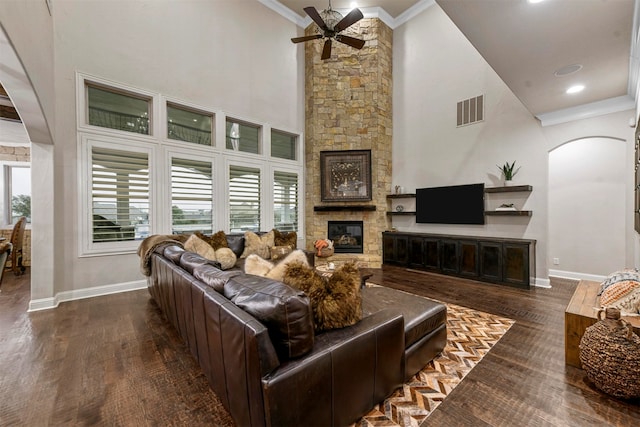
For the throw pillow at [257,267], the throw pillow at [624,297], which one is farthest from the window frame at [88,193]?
the throw pillow at [624,297]

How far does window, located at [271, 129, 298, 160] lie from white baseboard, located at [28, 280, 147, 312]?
146 inches

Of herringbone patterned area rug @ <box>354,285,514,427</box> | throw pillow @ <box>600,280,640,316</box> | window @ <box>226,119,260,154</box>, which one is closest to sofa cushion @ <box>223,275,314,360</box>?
herringbone patterned area rug @ <box>354,285,514,427</box>

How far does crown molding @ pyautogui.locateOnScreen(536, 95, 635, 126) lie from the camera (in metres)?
3.80

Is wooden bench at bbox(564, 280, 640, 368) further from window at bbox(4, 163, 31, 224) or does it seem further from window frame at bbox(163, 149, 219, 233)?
window at bbox(4, 163, 31, 224)

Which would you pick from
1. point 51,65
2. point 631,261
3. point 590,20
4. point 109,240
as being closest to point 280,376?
point 590,20

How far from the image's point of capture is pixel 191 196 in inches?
192

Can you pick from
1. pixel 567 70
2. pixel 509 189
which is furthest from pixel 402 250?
pixel 567 70

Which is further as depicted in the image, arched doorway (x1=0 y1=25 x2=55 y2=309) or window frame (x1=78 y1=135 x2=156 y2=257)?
window frame (x1=78 y1=135 x2=156 y2=257)

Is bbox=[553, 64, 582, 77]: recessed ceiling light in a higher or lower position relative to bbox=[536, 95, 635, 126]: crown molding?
higher

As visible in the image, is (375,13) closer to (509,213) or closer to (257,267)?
(509,213)

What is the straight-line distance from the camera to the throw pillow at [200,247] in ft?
13.0

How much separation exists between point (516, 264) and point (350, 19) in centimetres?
467

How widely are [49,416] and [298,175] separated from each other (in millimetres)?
5484

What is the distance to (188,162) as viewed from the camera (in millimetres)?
4855
